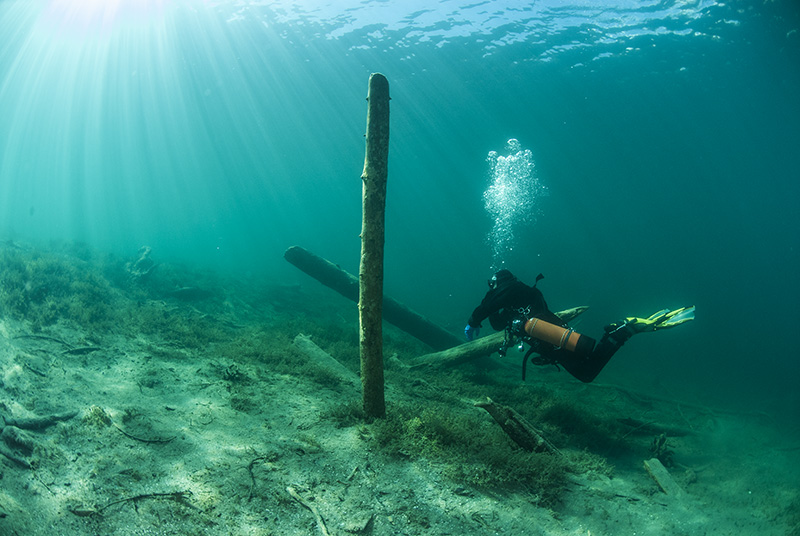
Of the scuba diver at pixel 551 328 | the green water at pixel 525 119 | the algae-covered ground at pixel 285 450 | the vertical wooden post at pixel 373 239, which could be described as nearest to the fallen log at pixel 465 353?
the algae-covered ground at pixel 285 450

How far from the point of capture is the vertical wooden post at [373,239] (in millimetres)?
4711

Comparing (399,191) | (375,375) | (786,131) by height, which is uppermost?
(786,131)

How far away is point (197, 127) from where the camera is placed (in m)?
67.6

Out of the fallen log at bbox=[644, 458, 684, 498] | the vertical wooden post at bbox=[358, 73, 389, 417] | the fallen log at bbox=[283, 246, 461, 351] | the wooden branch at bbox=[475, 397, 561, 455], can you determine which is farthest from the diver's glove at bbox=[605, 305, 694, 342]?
the fallen log at bbox=[283, 246, 461, 351]

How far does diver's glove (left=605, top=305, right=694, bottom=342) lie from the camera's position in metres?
5.17

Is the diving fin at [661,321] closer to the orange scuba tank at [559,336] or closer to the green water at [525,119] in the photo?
the orange scuba tank at [559,336]

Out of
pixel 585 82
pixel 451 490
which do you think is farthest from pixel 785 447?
pixel 585 82

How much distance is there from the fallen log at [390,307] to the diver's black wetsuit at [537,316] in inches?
229

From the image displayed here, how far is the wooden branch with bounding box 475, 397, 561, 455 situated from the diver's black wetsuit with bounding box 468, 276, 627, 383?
1119 millimetres

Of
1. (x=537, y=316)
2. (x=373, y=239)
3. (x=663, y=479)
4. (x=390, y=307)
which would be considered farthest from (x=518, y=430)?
(x=390, y=307)

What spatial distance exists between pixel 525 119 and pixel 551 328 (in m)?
40.6

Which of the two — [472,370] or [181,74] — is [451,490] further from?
[181,74]

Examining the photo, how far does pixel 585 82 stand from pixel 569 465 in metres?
33.2

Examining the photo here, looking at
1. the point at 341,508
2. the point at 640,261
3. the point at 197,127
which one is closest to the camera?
the point at 341,508
